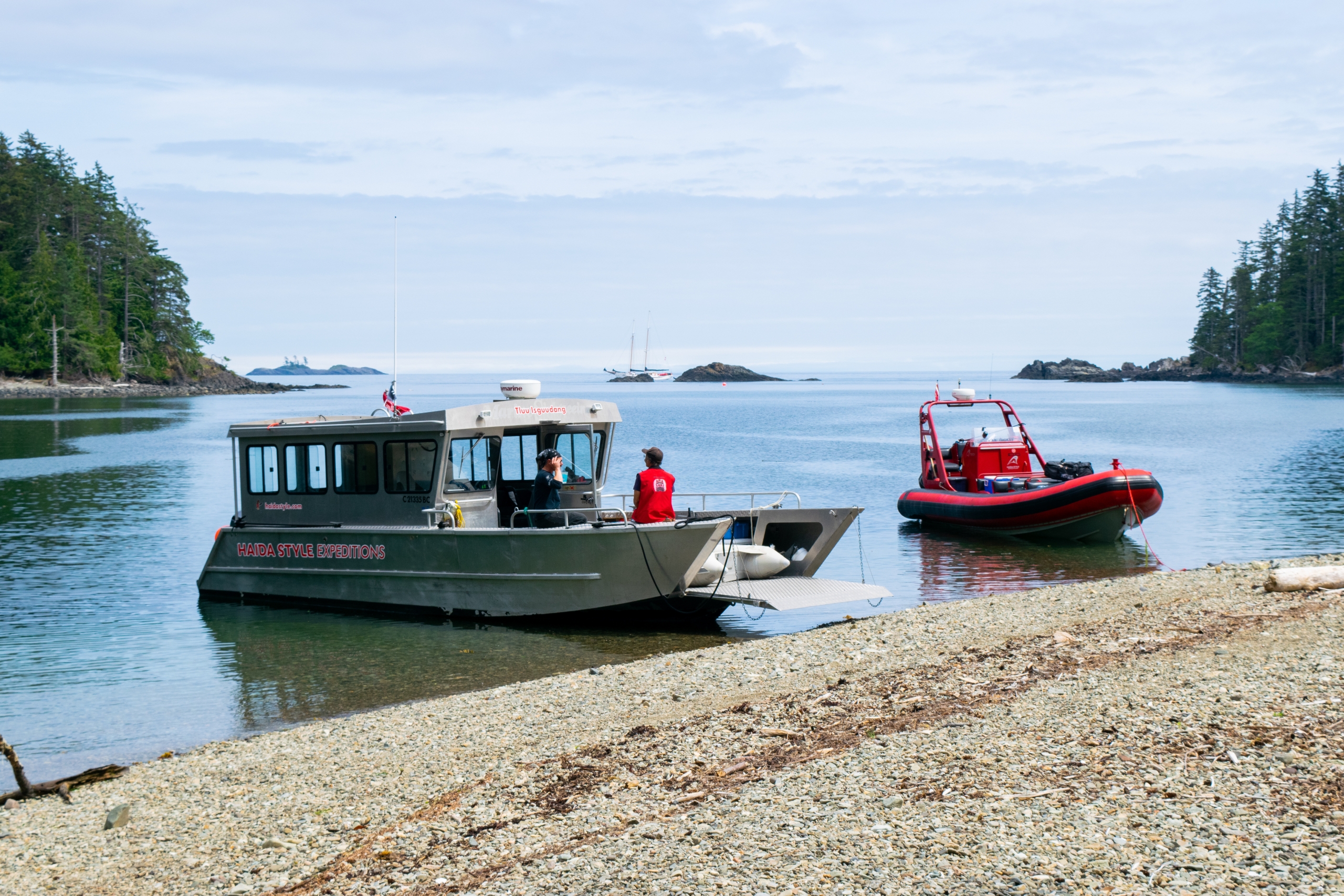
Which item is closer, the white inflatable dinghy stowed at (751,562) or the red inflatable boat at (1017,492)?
the white inflatable dinghy stowed at (751,562)

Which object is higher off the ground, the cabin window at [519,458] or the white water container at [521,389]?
the white water container at [521,389]

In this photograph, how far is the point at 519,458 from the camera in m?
14.7

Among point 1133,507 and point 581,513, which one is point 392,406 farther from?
point 1133,507

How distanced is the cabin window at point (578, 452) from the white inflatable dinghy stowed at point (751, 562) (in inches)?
94.0

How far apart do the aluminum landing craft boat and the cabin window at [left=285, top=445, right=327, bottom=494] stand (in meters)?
0.02

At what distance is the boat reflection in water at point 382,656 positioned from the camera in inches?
441

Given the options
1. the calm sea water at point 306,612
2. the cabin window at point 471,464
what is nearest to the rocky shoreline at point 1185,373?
the calm sea water at point 306,612

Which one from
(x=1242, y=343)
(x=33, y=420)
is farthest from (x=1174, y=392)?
(x=33, y=420)

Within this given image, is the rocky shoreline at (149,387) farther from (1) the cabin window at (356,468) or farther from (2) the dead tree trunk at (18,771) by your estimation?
(2) the dead tree trunk at (18,771)

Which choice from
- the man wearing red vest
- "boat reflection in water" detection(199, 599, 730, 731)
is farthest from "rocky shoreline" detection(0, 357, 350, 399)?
the man wearing red vest

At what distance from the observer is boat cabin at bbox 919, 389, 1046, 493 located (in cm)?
2236

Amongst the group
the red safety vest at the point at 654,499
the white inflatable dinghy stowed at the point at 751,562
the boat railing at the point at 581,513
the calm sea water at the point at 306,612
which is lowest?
the calm sea water at the point at 306,612

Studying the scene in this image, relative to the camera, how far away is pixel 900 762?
588 cm

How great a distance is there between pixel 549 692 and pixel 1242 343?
126 meters
